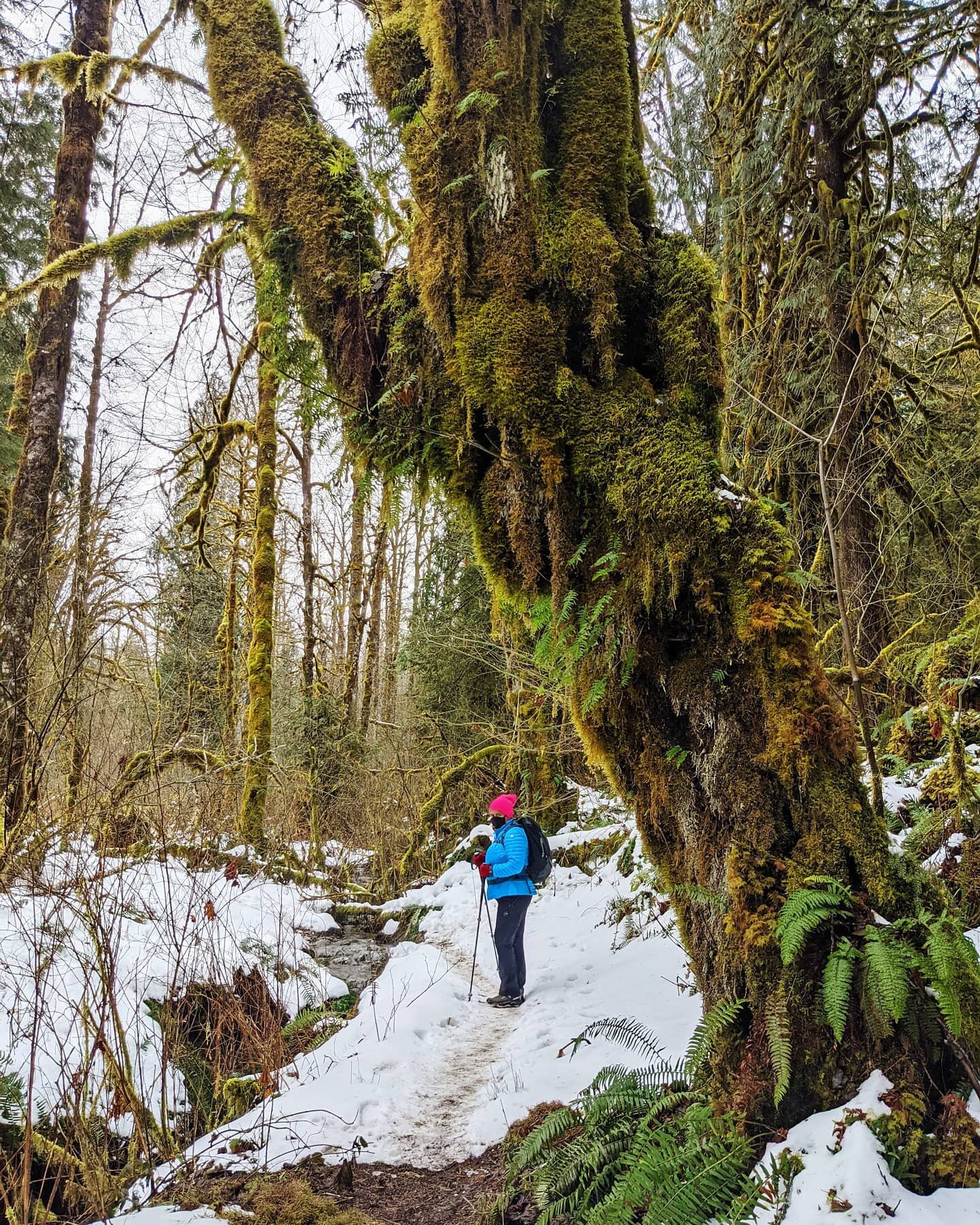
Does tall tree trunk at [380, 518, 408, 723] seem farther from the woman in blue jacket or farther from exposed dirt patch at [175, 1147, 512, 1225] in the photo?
exposed dirt patch at [175, 1147, 512, 1225]

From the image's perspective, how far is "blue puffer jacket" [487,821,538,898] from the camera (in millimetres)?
6512

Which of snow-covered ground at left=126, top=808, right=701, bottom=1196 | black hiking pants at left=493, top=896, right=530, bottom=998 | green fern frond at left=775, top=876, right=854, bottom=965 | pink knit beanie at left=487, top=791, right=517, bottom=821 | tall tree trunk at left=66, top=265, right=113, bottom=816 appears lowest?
snow-covered ground at left=126, top=808, right=701, bottom=1196

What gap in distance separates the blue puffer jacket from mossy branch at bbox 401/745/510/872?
3473mm

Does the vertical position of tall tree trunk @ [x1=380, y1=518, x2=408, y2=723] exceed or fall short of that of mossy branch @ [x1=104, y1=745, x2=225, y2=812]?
it exceeds it

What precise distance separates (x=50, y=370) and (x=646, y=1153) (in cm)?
848

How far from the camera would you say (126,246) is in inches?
205

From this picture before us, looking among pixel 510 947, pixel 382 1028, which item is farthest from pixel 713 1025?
pixel 510 947

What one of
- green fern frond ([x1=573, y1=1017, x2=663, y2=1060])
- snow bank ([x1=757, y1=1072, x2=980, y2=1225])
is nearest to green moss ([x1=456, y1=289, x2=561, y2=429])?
snow bank ([x1=757, y1=1072, x2=980, y2=1225])

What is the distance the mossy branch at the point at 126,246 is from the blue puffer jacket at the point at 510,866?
18.2ft

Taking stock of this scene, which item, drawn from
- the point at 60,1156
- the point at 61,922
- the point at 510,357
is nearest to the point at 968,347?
the point at 510,357

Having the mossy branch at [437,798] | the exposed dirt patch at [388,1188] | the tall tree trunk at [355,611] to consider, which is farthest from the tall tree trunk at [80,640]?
the tall tree trunk at [355,611]

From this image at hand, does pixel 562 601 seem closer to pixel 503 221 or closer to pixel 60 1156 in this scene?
pixel 503 221

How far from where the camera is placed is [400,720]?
59.4 feet

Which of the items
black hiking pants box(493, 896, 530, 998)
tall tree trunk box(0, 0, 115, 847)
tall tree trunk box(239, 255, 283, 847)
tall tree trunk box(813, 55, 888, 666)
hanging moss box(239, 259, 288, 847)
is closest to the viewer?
tall tree trunk box(813, 55, 888, 666)
